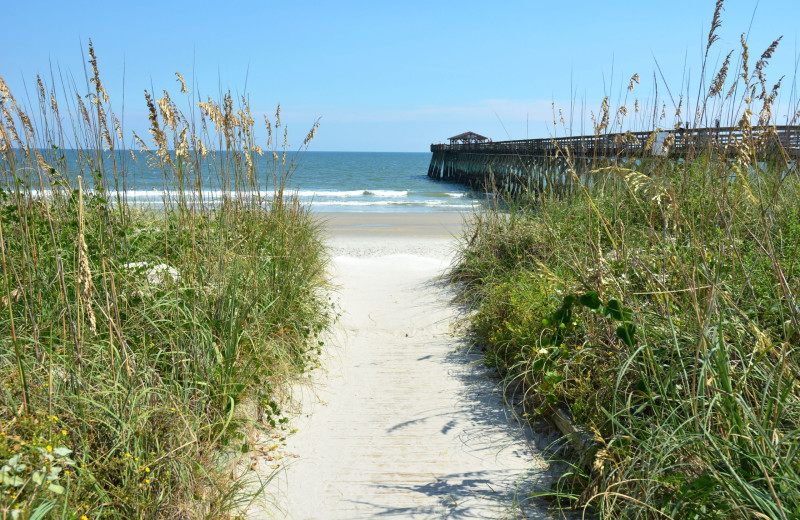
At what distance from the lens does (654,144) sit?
6.22 meters

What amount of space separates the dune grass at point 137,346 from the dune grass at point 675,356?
157cm

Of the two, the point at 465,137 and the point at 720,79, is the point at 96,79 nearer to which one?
the point at 720,79

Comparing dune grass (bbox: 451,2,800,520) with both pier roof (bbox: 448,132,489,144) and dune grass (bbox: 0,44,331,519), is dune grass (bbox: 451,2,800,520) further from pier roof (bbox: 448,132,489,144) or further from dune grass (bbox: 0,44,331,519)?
pier roof (bbox: 448,132,489,144)

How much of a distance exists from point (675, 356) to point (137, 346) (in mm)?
2778

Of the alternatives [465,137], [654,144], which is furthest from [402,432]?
[465,137]

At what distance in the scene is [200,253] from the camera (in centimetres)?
380

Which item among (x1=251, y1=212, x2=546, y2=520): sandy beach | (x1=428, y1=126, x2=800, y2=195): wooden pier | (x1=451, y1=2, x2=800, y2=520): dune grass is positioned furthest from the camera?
(x1=428, y1=126, x2=800, y2=195): wooden pier

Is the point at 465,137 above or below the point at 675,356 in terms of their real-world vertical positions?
above

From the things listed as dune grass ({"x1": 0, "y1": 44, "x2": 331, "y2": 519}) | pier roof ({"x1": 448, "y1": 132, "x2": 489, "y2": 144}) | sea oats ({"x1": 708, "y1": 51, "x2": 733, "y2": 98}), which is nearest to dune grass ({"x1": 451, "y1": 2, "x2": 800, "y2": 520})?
sea oats ({"x1": 708, "y1": 51, "x2": 733, "y2": 98})

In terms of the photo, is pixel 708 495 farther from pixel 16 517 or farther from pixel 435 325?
pixel 435 325

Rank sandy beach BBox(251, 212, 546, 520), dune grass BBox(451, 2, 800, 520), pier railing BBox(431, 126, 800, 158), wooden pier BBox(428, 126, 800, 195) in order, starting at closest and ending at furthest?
dune grass BBox(451, 2, 800, 520) < sandy beach BBox(251, 212, 546, 520) < pier railing BBox(431, 126, 800, 158) < wooden pier BBox(428, 126, 800, 195)

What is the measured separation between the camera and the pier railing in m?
3.14

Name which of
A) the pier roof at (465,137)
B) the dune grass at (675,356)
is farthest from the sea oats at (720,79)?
the pier roof at (465,137)

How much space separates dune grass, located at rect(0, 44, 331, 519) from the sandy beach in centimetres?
24
